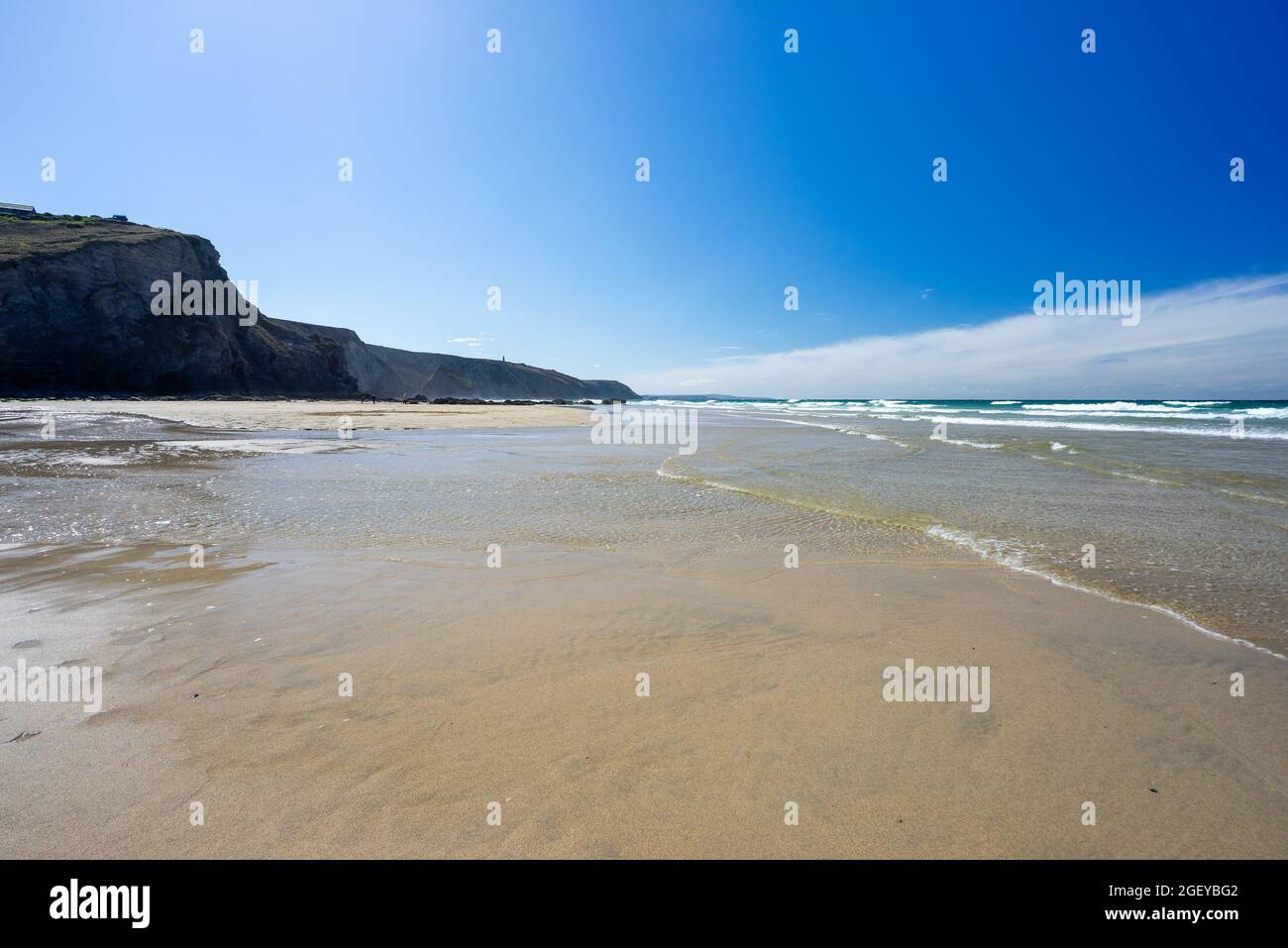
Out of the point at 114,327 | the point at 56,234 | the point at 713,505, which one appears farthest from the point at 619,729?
the point at 56,234

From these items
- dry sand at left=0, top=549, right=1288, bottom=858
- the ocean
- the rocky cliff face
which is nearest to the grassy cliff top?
the rocky cliff face

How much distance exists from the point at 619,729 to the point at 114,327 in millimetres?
69253

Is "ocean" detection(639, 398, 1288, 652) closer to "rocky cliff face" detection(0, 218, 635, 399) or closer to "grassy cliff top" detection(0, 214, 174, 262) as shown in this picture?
"rocky cliff face" detection(0, 218, 635, 399)

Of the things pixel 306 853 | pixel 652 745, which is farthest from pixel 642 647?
pixel 306 853

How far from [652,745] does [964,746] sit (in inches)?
62.8

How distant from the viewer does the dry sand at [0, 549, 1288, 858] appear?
2.21m

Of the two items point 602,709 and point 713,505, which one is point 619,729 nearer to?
point 602,709

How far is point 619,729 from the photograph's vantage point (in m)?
2.95

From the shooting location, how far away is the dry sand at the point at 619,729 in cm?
221

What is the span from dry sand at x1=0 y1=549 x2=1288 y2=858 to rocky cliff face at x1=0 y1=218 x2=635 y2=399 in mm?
63457

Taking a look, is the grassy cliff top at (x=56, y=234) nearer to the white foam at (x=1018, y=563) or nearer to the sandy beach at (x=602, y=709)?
the sandy beach at (x=602, y=709)

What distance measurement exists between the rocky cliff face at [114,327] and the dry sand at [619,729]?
63.5 m

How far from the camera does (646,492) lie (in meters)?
10.4

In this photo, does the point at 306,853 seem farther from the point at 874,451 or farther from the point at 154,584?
the point at 874,451
